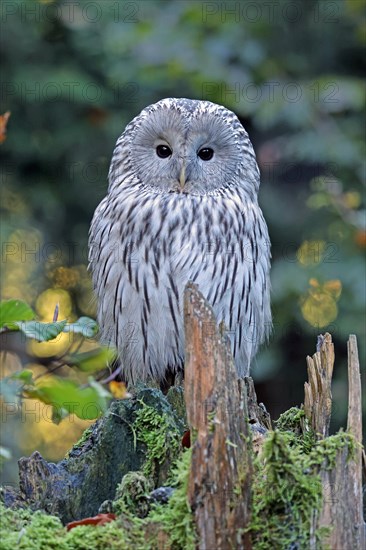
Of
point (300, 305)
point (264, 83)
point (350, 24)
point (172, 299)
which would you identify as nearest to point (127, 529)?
point (172, 299)

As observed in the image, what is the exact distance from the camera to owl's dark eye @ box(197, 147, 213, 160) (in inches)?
175

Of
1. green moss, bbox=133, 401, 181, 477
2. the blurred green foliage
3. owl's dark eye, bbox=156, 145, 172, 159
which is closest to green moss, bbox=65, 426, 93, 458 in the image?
green moss, bbox=133, 401, 181, 477

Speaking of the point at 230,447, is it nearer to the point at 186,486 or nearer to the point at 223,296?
the point at 186,486

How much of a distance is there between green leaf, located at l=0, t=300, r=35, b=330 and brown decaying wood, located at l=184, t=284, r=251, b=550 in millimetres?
536

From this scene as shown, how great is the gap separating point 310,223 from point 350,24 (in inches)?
60.6

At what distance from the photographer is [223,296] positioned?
14.3 feet

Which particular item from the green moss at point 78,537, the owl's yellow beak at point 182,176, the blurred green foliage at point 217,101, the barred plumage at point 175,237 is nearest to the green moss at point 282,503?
the green moss at point 78,537

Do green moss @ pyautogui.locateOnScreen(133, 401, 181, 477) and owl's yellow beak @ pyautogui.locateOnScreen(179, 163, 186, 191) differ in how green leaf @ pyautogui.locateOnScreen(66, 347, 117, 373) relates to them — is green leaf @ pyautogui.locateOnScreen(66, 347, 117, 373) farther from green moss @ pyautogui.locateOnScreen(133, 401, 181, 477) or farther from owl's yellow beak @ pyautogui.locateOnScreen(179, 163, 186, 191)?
owl's yellow beak @ pyautogui.locateOnScreen(179, 163, 186, 191)

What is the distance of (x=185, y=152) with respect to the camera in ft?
14.2

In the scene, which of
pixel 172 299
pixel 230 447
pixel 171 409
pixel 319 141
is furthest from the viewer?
pixel 319 141

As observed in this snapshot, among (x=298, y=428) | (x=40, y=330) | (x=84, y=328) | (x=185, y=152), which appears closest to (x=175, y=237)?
(x=185, y=152)

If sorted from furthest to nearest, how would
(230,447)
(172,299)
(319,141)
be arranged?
(319,141), (172,299), (230,447)

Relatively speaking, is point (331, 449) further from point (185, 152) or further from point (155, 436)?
point (185, 152)

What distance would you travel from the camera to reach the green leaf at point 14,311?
7.29ft
